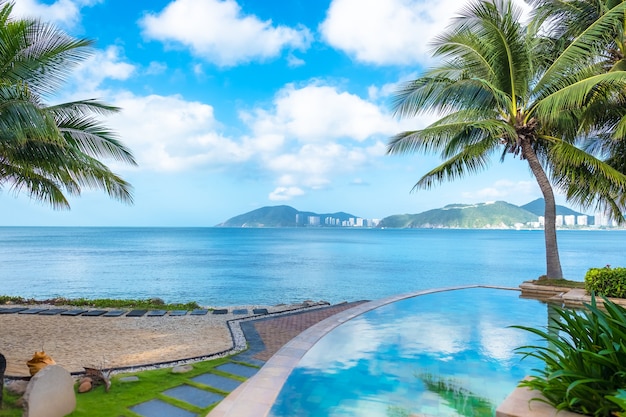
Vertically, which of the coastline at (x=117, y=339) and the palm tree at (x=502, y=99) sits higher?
the palm tree at (x=502, y=99)

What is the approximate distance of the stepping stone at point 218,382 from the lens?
470cm

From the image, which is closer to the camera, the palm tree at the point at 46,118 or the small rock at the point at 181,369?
the palm tree at the point at 46,118

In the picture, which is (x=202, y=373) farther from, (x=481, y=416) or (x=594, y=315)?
(x=594, y=315)

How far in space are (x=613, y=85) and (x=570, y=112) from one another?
146cm

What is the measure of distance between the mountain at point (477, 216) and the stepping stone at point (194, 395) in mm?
182886

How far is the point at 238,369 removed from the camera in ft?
17.8

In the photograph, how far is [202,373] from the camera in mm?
5176

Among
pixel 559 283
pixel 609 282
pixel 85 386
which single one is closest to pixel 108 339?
pixel 85 386

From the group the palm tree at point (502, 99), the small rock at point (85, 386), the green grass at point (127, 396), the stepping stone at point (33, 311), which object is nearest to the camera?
the green grass at point (127, 396)

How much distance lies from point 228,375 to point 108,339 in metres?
3.61

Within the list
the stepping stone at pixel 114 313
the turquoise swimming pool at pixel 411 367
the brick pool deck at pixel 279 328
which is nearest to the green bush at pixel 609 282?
the turquoise swimming pool at pixel 411 367

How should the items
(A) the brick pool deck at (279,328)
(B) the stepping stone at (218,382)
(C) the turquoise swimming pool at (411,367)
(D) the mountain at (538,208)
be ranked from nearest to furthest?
(C) the turquoise swimming pool at (411,367) → (B) the stepping stone at (218,382) → (A) the brick pool deck at (279,328) → (D) the mountain at (538,208)

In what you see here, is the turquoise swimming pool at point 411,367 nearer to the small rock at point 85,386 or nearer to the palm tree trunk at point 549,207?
the small rock at point 85,386

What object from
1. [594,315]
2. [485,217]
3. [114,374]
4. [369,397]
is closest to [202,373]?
[114,374]
